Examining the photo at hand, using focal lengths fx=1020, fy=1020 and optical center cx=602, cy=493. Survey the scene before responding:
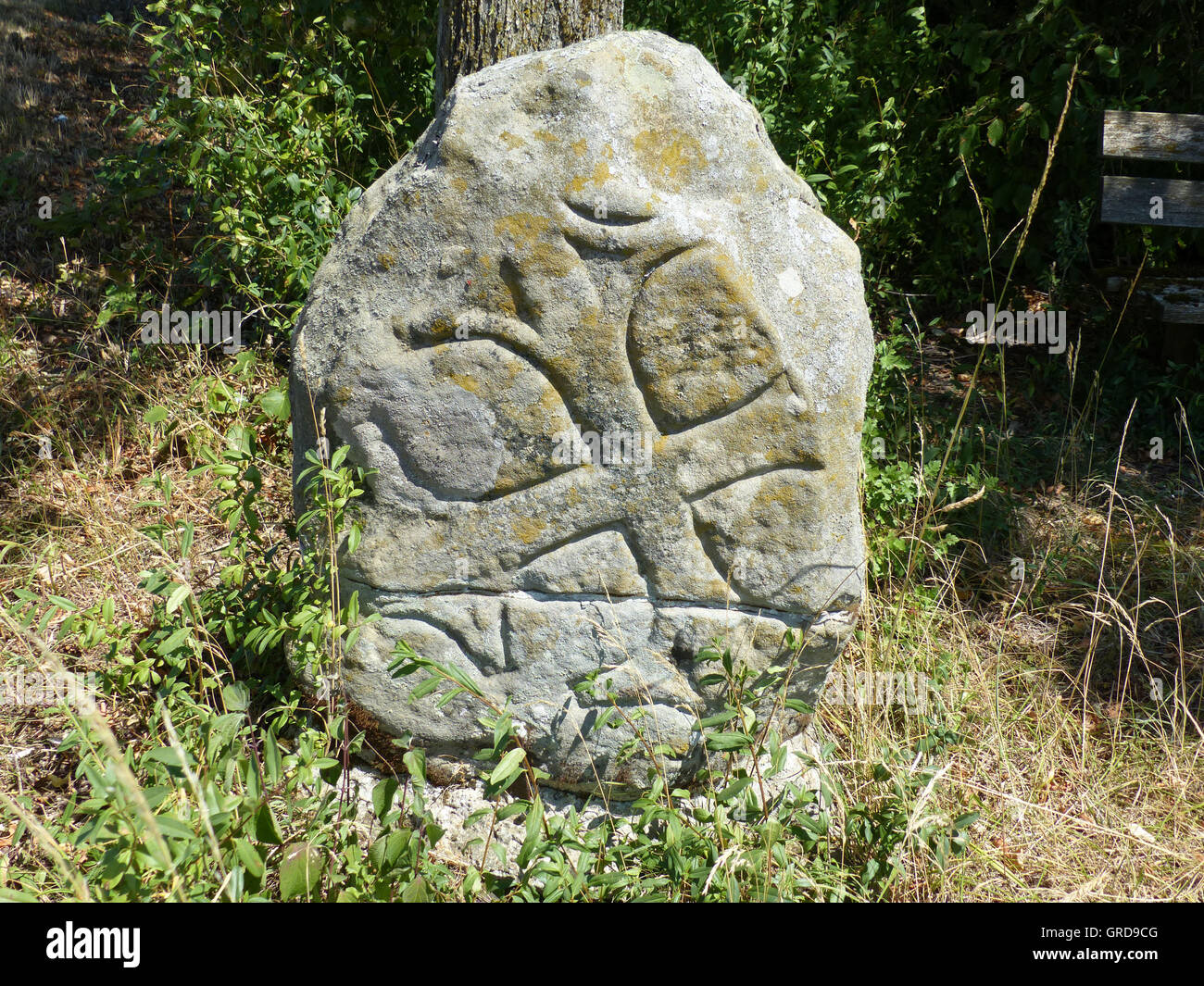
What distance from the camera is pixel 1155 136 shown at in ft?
14.4

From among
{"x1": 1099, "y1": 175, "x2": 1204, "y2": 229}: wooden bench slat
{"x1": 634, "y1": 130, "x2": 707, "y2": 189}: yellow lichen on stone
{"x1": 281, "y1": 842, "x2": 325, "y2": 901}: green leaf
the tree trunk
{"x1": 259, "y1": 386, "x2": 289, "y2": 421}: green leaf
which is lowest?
{"x1": 281, "y1": 842, "x2": 325, "y2": 901}: green leaf

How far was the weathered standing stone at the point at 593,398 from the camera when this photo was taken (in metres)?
2.36

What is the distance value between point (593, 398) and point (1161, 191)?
3.36 m

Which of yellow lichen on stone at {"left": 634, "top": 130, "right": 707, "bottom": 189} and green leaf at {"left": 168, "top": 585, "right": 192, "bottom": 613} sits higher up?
yellow lichen on stone at {"left": 634, "top": 130, "right": 707, "bottom": 189}

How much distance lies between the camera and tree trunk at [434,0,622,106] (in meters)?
3.42

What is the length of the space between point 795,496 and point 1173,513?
2235mm

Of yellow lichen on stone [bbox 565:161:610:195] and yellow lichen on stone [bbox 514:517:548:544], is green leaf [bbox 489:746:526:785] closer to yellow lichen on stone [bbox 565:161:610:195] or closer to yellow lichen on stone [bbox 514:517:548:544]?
yellow lichen on stone [bbox 514:517:548:544]

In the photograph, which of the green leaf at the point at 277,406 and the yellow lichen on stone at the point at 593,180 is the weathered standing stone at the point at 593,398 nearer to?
the yellow lichen on stone at the point at 593,180

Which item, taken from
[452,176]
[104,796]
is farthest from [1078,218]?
[104,796]

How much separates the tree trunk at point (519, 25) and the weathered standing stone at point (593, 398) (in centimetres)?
113

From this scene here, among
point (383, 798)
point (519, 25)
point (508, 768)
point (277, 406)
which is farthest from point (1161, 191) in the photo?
point (383, 798)

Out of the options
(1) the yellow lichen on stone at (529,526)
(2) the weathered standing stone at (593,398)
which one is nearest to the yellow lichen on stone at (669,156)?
(2) the weathered standing stone at (593,398)

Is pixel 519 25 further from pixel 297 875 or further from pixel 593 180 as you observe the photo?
pixel 297 875

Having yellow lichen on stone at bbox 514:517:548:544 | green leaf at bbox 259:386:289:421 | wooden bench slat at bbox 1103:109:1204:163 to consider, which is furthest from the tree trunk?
wooden bench slat at bbox 1103:109:1204:163
